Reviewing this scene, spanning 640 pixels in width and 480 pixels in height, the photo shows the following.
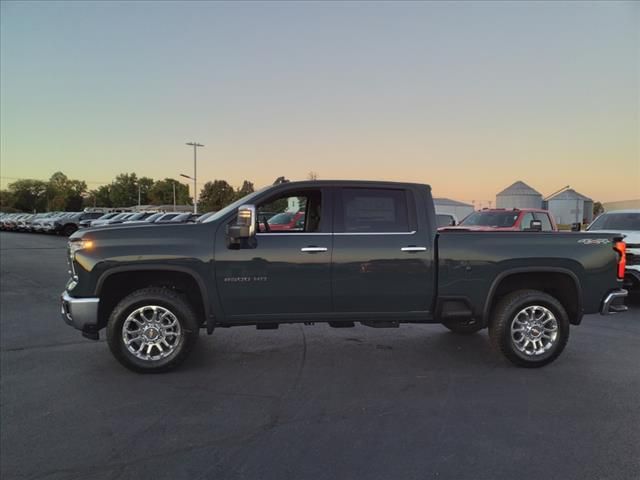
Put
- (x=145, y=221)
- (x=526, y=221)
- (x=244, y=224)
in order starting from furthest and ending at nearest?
(x=526, y=221) < (x=145, y=221) < (x=244, y=224)

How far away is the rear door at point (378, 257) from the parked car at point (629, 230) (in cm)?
391

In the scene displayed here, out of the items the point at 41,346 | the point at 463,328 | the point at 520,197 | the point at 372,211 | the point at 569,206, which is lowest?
the point at 41,346

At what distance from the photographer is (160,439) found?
3.46 m

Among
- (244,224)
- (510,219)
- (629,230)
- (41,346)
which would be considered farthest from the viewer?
(510,219)

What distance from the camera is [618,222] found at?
9703mm

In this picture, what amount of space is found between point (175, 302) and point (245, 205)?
1238 millimetres

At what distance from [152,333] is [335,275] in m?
1.98

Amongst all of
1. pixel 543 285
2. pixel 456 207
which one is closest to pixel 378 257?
pixel 543 285

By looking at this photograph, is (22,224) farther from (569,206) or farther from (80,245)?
(569,206)

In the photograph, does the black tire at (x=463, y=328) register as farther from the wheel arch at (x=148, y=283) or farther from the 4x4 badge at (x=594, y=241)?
the wheel arch at (x=148, y=283)

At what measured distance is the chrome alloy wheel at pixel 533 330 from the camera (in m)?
5.07

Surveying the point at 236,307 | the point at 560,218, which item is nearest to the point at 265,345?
the point at 236,307

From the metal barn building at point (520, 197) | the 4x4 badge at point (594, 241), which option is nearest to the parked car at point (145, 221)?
the 4x4 badge at point (594, 241)

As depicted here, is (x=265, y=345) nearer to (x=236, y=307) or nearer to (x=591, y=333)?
(x=236, y=307)
